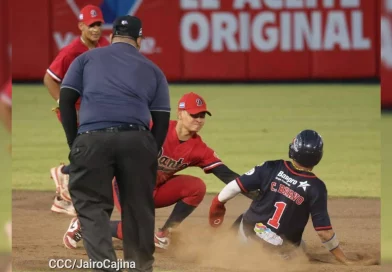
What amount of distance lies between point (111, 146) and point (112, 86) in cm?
34

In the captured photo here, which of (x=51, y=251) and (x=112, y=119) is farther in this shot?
(x=51, y=251)

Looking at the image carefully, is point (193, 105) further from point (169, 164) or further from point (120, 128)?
point (120, 128)

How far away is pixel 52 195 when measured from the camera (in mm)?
8227

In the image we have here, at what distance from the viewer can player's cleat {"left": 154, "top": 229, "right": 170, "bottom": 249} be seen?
6.11m

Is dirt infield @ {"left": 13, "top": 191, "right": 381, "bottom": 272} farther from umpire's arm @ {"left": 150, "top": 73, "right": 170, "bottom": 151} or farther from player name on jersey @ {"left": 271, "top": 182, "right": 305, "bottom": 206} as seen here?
umpire's arm @ {"left": 150, "top": 73, "right": 170, "bottom": 151}

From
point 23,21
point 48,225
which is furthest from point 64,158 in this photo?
point 23,21

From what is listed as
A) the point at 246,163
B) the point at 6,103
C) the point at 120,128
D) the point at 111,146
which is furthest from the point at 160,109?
the point at 246,163

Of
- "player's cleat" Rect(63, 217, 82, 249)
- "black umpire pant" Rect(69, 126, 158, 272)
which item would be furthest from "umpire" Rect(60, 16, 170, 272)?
"player's cleat" Rect(63, 217, 82, 249)

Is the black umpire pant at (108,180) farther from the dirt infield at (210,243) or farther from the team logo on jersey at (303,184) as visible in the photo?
the team logo on jersey at (303,184)

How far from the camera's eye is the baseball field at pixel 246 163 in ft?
19.3

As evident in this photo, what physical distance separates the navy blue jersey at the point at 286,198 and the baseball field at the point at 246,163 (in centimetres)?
28

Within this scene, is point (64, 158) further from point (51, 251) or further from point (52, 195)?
point (51, 251)

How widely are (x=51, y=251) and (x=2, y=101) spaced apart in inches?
56.3

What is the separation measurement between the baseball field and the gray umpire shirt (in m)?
1.25
